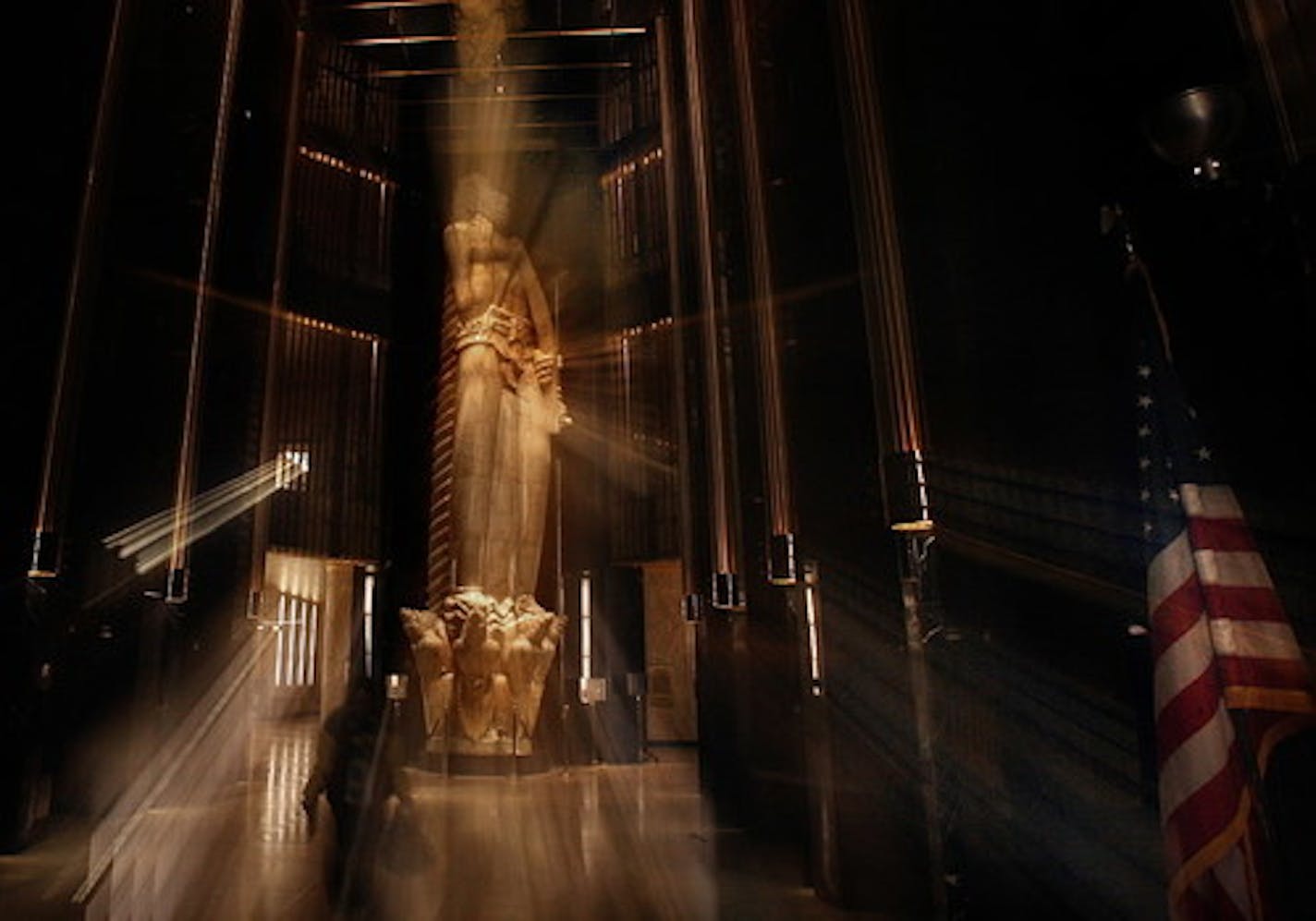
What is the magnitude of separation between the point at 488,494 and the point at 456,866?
3.71 m

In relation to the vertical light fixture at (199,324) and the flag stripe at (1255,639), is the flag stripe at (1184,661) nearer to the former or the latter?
the flag stripe at (1255,639)

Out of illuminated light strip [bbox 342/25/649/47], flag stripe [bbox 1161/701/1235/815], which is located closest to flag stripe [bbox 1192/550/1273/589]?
flag stripe [bbox 1161/701/1235/815]

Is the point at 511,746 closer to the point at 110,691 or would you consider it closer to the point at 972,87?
the point at 110,691

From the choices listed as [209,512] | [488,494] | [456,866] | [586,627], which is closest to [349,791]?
[456,866]

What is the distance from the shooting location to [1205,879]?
1.72 m

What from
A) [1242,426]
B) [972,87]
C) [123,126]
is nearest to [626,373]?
[123,126]

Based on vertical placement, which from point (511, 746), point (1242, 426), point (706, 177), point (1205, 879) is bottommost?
point (511, 746)

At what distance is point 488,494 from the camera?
639 cm

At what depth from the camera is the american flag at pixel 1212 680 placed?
1672 millimetres

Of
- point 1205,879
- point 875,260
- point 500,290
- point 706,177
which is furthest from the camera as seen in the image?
point 500,290

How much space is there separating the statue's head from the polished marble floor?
4996 mm

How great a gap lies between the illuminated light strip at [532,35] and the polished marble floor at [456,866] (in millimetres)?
7257

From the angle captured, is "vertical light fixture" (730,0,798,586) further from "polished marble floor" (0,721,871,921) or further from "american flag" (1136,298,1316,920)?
"american flag" (1136,298,1316,920)

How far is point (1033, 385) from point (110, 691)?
17.5 feet
